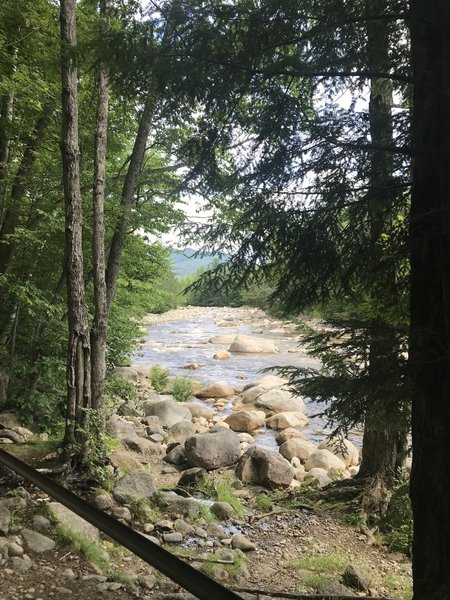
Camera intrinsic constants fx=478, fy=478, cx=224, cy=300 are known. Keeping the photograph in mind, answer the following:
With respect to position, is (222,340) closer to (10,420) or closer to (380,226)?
(10,420)

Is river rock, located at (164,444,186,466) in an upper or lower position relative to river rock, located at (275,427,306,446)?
upper

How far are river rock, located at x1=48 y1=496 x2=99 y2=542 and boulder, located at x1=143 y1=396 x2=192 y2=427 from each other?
6974 millimetres

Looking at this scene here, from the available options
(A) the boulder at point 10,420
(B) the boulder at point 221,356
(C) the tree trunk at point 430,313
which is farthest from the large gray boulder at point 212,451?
(B) the boulder at point 221,356

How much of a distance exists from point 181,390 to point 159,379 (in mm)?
1224

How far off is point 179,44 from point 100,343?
4.15 metres

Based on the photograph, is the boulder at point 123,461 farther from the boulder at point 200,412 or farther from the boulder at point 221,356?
the boulder at point 221,356

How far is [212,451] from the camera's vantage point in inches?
316

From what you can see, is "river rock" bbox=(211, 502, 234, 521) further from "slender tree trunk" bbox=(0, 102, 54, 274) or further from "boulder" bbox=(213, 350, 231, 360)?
"boulder" bbox=(213, 350, 231, 360)

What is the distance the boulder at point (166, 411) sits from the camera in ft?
37.5

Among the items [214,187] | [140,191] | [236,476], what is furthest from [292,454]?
[214,187]

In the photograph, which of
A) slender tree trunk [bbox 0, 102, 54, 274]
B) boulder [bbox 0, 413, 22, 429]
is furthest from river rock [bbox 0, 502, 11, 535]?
slender tree trunk [bbox 0, 102, 54, 274]

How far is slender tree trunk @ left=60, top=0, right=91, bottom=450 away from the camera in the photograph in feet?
17.3

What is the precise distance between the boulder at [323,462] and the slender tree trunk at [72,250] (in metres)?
5.11

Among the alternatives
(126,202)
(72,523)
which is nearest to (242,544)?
(72,523)
